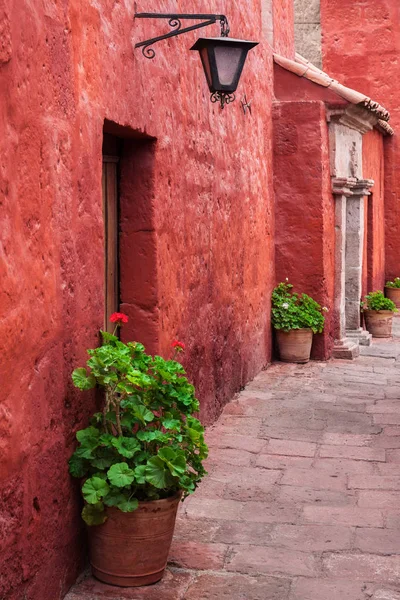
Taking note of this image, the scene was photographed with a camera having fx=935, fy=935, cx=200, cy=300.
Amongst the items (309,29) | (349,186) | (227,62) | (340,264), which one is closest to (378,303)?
(340,264)

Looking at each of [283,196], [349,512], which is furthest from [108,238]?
[283,196]

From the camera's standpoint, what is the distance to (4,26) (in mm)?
3301

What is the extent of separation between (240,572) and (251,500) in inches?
43.1

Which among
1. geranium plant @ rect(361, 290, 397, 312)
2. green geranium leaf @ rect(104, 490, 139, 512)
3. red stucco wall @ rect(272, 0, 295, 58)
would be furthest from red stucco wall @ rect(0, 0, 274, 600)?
geranium plant @ rect(361, 290, 397, 312)

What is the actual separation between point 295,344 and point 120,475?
20.4 ft

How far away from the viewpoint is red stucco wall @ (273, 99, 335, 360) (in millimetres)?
10094

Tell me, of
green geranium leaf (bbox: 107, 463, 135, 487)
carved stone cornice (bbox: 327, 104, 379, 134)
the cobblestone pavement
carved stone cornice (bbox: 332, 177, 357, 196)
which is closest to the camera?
green geranium leaf (bbox: 107, 463, 135, 487)

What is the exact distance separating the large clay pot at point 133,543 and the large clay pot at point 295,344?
5933 millimetres

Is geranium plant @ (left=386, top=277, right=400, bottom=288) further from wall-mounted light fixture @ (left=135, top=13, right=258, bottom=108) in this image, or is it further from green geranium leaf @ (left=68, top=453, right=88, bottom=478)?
green geranium leaf @ (left=68, top=453, right=88, bottom=478)

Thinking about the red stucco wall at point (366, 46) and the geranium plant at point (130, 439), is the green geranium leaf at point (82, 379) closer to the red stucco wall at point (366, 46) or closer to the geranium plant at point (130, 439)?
the geranium plant at point (130, 439)

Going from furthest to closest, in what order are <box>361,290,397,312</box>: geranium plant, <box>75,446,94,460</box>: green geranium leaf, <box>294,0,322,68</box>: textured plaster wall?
<box>294,0,322,68</box>: textured plaster wall, <box>361,290,397,312</box>: geranium plant, <box>75,446,94,460</box>: green geranium leaf

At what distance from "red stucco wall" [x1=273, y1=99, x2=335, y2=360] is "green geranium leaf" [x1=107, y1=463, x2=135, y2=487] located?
6.49 metres

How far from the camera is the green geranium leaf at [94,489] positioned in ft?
13.0

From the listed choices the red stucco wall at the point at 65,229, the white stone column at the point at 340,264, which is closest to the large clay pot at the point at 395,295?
the white stone column at the point at 340,264
